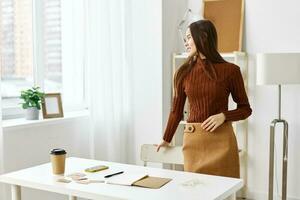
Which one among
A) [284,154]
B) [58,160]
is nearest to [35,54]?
[58,160]

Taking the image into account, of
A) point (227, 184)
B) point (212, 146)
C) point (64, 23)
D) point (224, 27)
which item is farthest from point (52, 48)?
point (227, 184)

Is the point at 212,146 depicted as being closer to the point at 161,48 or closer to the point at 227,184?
the point at 227,184

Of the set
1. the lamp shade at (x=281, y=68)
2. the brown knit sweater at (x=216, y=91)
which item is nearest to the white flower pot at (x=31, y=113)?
the brown knit sweater at (x=216, y=91)

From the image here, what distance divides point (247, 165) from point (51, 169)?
2224 mm

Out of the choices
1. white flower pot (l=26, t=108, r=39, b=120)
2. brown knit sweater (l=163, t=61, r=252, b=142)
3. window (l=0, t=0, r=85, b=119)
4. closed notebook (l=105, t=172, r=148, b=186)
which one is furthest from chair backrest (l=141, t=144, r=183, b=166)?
window (l=0, t=0, r=85, b=119)

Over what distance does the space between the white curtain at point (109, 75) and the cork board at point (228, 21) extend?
2.63 ft

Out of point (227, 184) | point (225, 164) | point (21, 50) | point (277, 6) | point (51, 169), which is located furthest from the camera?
point (277, 6)

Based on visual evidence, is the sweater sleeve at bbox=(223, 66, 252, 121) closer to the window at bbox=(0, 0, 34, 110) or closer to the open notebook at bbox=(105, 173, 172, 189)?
the open notebook at bbox=(105, 173, 172, 189)

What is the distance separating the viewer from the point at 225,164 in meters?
2.49

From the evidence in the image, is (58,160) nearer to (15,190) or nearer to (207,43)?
(15,190)

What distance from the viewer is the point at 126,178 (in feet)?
6.97

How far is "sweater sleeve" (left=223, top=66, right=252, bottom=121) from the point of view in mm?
2480

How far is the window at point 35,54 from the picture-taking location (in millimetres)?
3402

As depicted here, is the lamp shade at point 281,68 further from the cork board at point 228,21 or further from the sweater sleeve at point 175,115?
the sweater sleeve at point 175,115
